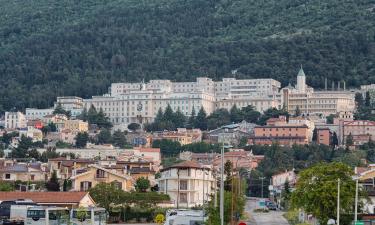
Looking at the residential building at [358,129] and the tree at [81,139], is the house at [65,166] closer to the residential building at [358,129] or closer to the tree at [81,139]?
the tree at [81,139]

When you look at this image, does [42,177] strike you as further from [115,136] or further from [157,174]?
[115,136]

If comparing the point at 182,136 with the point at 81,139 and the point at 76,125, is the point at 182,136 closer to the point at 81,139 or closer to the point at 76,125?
the point at 81,139

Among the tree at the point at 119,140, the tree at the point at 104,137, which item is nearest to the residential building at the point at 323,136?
the tree at the point at 119,140

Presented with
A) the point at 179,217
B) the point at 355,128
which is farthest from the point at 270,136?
the point at 179,217

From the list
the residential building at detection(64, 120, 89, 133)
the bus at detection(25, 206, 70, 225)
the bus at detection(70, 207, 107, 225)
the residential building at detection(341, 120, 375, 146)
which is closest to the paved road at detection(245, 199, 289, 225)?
the bus at detection(70, 207, 107, 225)

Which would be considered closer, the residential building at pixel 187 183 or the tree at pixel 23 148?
the residential building at pixel 187 183
